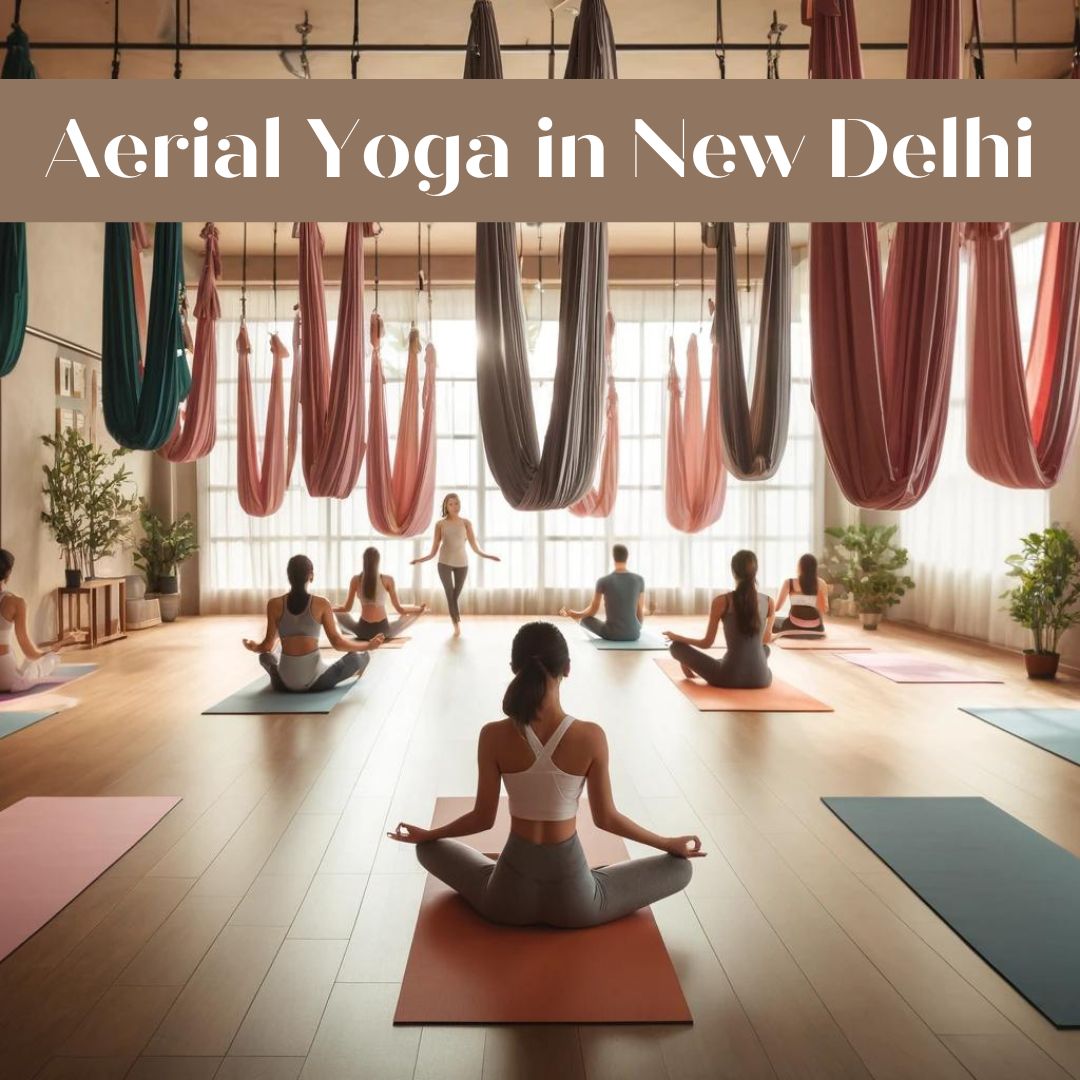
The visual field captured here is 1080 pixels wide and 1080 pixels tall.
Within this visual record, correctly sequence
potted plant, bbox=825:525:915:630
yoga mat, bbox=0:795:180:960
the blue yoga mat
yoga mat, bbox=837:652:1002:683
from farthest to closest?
1. potted plant, bbox=825:525:915:630
2. yoga mat, bbox=837:652:1002:683
3. the blue yoga mat
4. yoga mat, bbox=0:795:180:960

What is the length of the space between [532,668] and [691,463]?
4825 millimetres

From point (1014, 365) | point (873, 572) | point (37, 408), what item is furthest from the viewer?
point (873, 572)

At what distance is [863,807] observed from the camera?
337 centimetres

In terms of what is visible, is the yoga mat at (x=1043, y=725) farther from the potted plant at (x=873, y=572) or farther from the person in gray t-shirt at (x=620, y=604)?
the potted plant at (x=873, y=572)

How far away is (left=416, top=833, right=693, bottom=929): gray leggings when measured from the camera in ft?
7.61

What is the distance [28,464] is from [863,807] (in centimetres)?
646

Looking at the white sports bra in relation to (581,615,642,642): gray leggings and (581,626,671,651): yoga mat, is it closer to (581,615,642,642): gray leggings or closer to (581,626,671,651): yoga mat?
(581,626,671,651): yoga mat

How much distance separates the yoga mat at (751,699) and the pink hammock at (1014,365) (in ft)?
6.85

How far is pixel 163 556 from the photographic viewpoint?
9062 mm

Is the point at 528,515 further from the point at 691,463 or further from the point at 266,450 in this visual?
the point at 266,450

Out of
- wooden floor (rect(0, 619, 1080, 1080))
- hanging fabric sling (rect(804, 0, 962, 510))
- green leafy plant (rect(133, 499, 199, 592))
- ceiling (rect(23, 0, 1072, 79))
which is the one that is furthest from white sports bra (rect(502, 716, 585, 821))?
green leafy plant (rect(133, 499, 199, 592))

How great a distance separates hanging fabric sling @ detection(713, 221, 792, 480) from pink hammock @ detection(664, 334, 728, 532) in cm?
325

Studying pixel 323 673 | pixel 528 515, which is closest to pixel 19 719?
pixel 323 673

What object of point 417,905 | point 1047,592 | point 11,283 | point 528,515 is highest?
point 11,283
